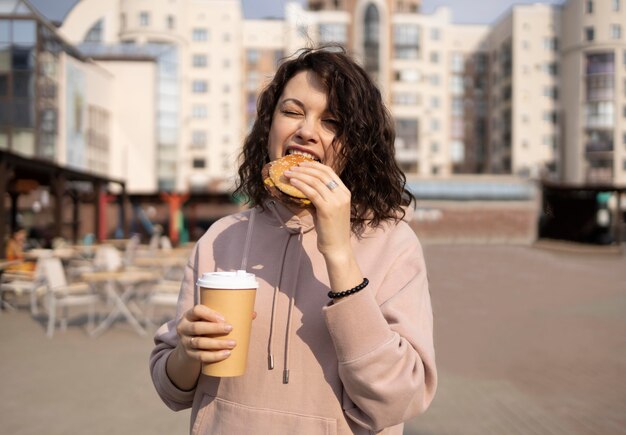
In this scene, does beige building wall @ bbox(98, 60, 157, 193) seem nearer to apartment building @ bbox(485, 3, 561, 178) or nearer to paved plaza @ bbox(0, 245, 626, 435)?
apartment building @ bbox(485, 3, 561, 178)

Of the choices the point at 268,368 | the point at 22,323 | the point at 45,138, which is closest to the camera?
the point at 268,368

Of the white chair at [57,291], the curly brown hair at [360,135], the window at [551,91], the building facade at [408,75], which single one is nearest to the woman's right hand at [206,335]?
the curly brown hair at [360,135]

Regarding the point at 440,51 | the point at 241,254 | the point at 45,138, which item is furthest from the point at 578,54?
the point at 241,254

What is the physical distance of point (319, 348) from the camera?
55.2 inches

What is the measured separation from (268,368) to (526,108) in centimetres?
6806

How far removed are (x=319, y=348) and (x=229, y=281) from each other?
28 centimetres

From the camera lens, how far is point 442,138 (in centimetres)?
6569

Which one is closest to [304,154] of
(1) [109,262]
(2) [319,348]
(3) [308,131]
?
(3) [308,131]

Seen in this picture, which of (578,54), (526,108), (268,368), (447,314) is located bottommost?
(447,314)

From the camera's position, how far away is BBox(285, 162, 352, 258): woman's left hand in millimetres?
1271

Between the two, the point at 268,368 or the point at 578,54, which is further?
the point at 578,54

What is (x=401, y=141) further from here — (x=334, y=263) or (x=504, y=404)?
(x=334, y=263)

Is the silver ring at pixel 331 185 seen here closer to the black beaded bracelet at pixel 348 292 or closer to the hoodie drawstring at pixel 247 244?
the black beaded bracelet at pixel 348 292

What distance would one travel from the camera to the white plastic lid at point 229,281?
128cm
